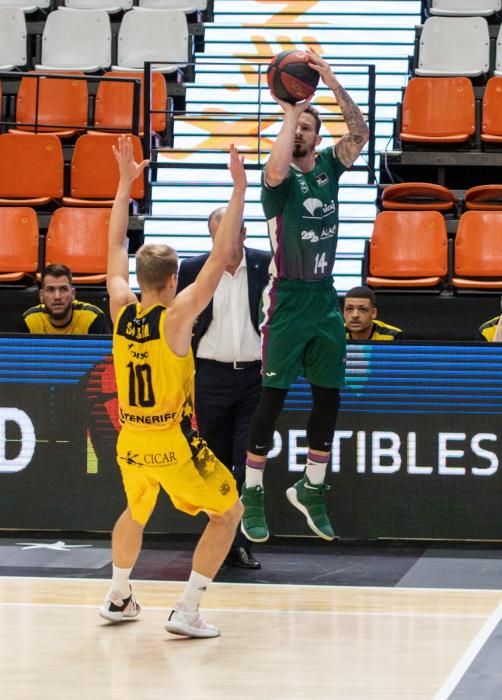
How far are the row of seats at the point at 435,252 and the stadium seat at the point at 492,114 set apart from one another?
1.62 meters

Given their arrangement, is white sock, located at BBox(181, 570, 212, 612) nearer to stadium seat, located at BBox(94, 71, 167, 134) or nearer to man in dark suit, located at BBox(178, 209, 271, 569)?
man in dark suit, located at BBox(178, 209, 271, 569)

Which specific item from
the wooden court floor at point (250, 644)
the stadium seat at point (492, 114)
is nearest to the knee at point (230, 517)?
the wooden court floor at point (250, 644)

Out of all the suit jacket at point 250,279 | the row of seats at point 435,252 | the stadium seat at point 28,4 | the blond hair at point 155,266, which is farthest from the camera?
the stadium seat at point 28,4

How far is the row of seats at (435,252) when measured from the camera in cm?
1272

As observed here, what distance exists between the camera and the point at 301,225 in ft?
24.5

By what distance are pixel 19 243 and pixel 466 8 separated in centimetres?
619

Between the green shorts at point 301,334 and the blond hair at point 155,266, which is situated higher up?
the blond hair at point 155,266

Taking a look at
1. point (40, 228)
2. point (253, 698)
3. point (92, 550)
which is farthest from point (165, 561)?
point (40, 228)

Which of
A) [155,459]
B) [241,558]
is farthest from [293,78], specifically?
[241,558]

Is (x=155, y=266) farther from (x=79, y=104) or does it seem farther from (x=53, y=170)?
(x=79, y=104)

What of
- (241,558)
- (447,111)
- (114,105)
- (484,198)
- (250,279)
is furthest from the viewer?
(114,105)

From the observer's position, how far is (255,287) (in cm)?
859

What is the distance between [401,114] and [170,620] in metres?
9.08

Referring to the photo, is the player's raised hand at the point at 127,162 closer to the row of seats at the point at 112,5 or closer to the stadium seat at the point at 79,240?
the stadium seat at the point at 79,240
